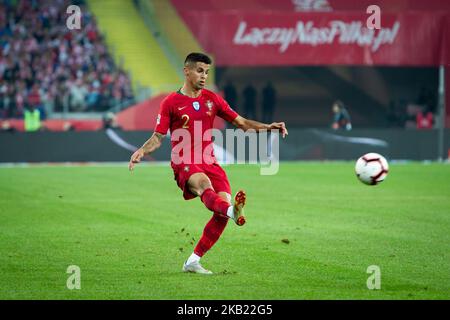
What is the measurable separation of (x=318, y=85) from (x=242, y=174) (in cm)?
1772

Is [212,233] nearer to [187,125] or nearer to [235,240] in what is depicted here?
[187,125]

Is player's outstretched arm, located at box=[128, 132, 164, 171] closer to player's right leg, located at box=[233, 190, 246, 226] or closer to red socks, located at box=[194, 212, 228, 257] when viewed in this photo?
red socks, located at box=[194, 212, 228, 257]

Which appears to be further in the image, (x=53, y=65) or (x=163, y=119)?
(x=53, y=65)

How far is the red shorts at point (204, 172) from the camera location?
10164mm

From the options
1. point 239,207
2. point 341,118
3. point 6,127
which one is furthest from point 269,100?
point 239,207

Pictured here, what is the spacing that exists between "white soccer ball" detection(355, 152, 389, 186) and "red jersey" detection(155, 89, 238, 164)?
9.06ft

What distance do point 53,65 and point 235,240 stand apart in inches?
956

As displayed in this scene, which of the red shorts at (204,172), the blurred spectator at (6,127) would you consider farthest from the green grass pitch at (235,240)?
the blurred spectator at (6,127)

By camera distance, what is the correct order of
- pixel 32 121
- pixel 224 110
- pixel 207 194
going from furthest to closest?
1. pixel 32 121
2. pixel 224 110
3. pixel 207 194

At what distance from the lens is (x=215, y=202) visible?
384 inches

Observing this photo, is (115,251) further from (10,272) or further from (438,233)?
(438,233)

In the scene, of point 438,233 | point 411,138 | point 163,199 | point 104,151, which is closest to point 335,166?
point 411,138

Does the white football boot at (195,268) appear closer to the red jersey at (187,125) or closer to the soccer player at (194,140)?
the soccer player at (194,140)

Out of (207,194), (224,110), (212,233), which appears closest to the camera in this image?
(207,194)
